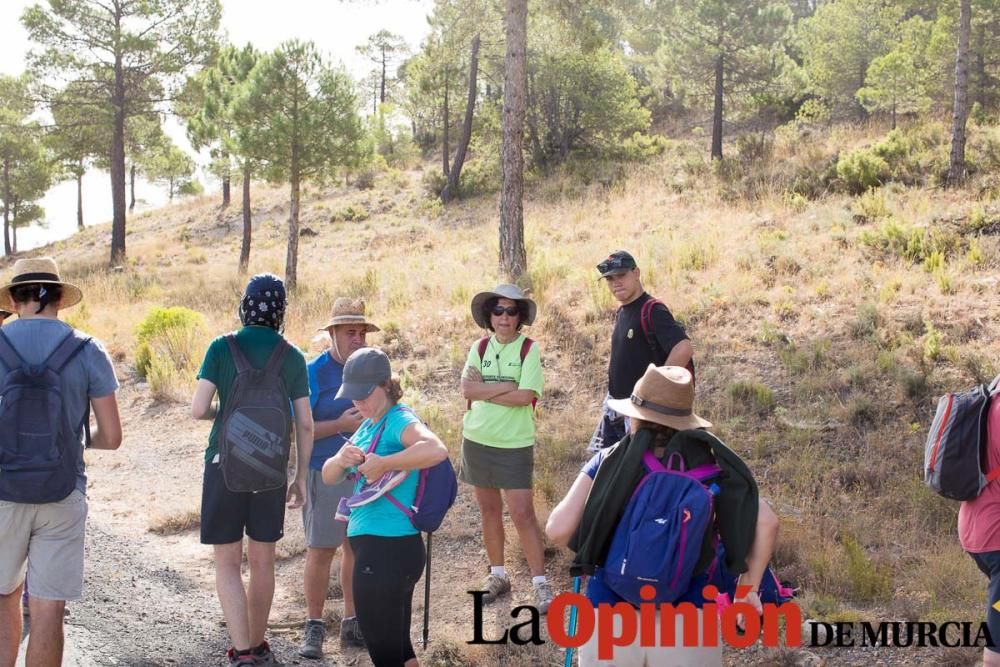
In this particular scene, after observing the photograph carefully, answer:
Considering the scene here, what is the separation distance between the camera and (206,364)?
14.1ft

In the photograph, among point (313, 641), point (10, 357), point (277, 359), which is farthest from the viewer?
point (313, 641)

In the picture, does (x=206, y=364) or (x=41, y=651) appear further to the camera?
(x=206, y=364)

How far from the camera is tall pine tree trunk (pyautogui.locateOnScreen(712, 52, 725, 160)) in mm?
26016

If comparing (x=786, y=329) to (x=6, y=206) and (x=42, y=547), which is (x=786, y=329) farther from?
(x=6, y=206)

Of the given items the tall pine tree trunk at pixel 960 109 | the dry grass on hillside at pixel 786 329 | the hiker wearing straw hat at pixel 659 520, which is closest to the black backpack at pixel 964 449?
the hiker wearing straw hat at pixel 659 520

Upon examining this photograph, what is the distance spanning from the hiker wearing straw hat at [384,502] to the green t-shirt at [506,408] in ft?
5.68

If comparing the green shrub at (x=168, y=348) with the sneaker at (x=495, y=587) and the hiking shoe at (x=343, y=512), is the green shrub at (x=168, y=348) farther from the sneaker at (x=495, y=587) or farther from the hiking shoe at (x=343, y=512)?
the hiking shoe at (x=343, y=512)

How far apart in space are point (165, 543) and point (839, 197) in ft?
43.3

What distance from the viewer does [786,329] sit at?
33.1ft

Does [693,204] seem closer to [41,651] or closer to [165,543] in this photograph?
[165,543]

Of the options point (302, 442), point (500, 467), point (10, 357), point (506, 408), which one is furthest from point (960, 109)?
point (10, 357)

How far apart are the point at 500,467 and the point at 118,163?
26.9 meters

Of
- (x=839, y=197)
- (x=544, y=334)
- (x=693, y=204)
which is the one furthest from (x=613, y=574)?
(x=693, y=204)

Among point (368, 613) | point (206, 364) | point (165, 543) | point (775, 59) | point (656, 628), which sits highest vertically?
point (775, 59)
